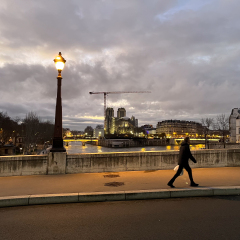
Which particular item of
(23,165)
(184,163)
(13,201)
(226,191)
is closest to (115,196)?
(184,163)

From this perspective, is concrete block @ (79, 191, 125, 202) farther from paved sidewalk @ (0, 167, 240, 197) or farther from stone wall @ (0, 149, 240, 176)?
stone wall @ (0, 149, 240, 176)

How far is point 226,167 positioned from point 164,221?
26.1 feet

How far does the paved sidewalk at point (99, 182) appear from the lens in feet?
22.7

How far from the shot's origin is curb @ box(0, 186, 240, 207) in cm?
597

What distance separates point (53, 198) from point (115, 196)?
1.74 m

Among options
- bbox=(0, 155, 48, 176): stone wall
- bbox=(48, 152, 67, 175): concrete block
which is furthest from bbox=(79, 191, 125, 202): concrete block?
bbox=(0, 155, 48, 176): stone wall

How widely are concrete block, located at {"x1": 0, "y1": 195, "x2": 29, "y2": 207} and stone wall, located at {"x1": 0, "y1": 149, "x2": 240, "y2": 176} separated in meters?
3.61

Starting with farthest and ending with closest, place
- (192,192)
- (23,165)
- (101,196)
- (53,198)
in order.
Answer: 1. (23,165)
2. (192,192)
3. (101,196)
4. (53,198)

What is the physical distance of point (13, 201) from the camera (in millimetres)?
5922

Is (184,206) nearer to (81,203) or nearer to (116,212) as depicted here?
(116,212)

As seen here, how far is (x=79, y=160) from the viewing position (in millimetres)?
10008

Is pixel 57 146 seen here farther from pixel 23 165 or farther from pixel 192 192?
pixel 192 192

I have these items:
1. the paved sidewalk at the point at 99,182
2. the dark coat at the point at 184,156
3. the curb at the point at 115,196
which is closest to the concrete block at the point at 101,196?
the curb at the point at 115,196

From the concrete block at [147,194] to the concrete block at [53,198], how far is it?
61.3 inches
